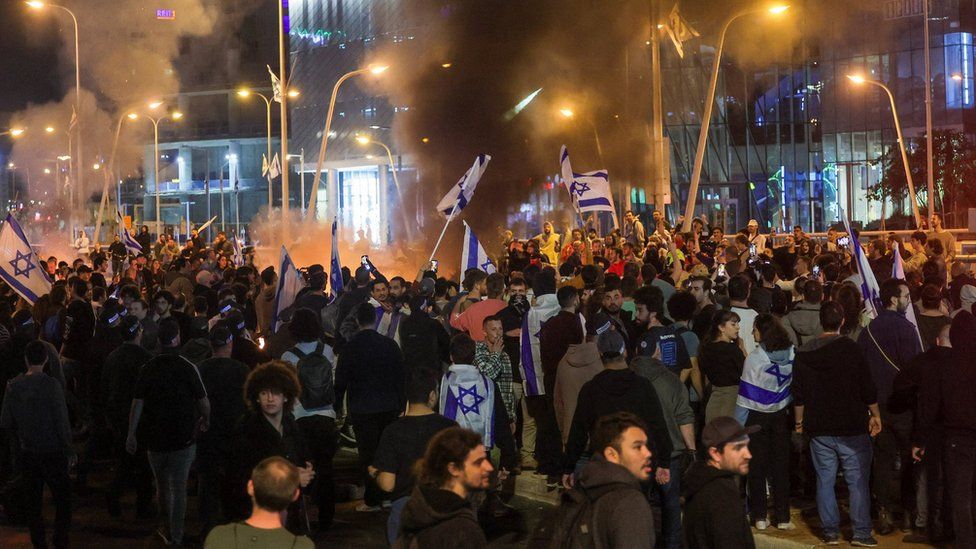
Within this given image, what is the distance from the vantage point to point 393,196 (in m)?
51.7

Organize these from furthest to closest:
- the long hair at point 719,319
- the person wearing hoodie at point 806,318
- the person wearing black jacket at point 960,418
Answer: the person wearing hoodie at point 806,318 < the long hair at point 719,319 < the person wearing black jacket at point 960,418

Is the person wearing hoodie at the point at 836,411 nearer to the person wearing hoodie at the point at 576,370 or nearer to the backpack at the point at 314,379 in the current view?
the person wearing hoodie at the point at 576,370

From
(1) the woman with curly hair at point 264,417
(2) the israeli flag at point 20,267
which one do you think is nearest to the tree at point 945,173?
(2) the israeli flag at point 20,267

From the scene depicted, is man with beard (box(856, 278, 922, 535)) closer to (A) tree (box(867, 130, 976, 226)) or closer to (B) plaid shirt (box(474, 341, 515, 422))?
(B) plaid shirt (box(474, 341, 515, 422))

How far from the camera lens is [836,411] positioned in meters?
7.39

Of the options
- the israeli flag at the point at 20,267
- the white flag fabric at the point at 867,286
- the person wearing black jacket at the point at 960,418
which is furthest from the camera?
the israeli flag at the point at 20,267

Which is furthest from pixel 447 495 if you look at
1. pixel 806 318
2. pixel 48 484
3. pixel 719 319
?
pixel 806 318

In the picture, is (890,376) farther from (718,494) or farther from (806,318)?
(718,494)

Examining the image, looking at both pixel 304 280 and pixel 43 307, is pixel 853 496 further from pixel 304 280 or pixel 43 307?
pixel 304 280

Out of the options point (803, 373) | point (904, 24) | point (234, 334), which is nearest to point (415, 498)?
point (803, 373)

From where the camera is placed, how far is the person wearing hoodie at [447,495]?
160 inches

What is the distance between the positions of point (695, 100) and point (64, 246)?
81.1 ft

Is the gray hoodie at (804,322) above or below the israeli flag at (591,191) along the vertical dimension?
below

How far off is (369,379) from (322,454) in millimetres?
617
